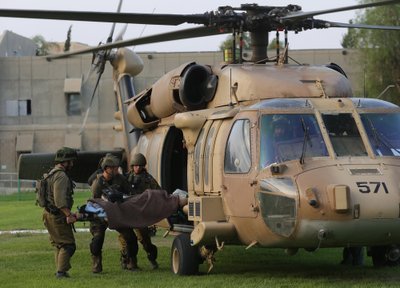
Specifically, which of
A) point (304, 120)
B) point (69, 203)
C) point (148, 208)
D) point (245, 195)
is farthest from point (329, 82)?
point (69, 203)

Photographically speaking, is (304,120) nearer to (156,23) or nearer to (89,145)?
(156,23)

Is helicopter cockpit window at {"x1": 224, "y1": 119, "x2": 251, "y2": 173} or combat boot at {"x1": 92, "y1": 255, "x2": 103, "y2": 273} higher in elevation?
helicopter cockpit window at {"x1": 224, "y1": 119, "x2": 251, "y2": 173}

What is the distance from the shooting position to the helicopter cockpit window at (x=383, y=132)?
9.47 metres

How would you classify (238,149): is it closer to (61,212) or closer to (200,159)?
(200,159)

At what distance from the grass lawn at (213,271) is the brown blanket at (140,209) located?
2.34ft

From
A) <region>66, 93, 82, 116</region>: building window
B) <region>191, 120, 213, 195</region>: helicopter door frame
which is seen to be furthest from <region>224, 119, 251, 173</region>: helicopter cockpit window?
<region>66, 93, 82, 116</region>: building window

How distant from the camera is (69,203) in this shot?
10.3 metres

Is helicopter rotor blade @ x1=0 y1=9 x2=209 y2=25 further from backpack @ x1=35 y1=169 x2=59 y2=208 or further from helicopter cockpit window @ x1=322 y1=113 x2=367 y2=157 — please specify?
→ helicopter cockpit window @ x1=322 y1=113 x2=367 y2=157

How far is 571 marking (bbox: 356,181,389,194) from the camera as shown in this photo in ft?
28.3

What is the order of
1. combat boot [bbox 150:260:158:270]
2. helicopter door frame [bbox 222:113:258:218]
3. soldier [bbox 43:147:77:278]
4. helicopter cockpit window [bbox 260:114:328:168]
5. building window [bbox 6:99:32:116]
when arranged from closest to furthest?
helicopter cockpit window [bbox 260:114:328:168] → helicopter door frame [bbox 222:113:258:218] → soldier [bbox 43:147:77:278] → combat boot [bbox 150:260:158:270] → building window [bbox 6:99:32:116]

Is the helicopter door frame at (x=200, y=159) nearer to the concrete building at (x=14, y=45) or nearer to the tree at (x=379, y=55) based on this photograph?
the tree at (x=379, y=55)

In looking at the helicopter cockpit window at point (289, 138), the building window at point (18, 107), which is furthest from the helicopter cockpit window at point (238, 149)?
the building window at point (18, 107)

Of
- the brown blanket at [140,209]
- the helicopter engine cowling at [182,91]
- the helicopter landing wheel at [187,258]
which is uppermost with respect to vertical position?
the helicopter engine cowling at [182,91]

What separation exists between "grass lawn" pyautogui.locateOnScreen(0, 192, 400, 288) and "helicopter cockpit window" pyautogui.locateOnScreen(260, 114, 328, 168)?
1.49 m
